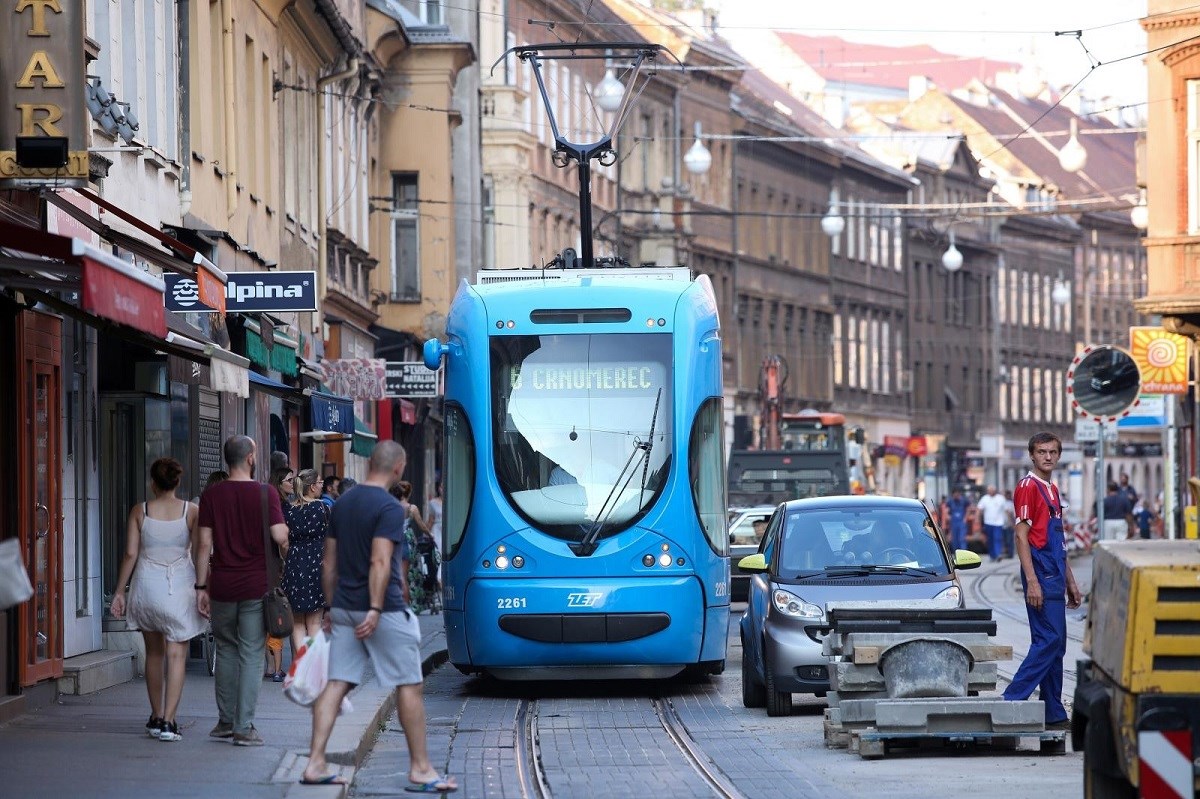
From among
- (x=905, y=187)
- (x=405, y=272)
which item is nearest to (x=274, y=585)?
(x=405, y=272)

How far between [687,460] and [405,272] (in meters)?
29.6

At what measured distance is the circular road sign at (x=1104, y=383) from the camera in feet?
95.3

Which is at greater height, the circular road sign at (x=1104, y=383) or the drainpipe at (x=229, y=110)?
the drainpipe at (x=229, y=110)

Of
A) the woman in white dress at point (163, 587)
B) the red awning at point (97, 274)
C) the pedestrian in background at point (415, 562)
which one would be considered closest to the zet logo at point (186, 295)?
the woman in white dress at point (163, 587)

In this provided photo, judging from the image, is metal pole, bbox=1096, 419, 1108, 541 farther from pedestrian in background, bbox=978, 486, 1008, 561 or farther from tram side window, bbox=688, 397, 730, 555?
pedestrian in background, bbox=978, 486, 1008, 561

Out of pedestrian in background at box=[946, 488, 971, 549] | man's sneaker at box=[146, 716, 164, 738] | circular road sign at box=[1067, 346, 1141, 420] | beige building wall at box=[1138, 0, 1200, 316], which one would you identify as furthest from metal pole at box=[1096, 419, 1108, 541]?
pedestrian in background at box=[946, 488, 971, 549]

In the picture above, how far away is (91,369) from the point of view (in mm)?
20422

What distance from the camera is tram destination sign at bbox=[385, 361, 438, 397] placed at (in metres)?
37.8

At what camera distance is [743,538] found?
3616 cm

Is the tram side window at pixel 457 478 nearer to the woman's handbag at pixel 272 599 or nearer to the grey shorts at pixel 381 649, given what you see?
the woman's handbag at pixel 272 599

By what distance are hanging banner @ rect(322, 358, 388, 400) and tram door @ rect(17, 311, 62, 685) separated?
17.1 metres

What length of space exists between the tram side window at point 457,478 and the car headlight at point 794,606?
3.02 metres

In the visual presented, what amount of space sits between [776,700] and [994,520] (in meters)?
41.1

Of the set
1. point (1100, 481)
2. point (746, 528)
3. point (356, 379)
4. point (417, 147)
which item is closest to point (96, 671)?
point (1100, 481)
